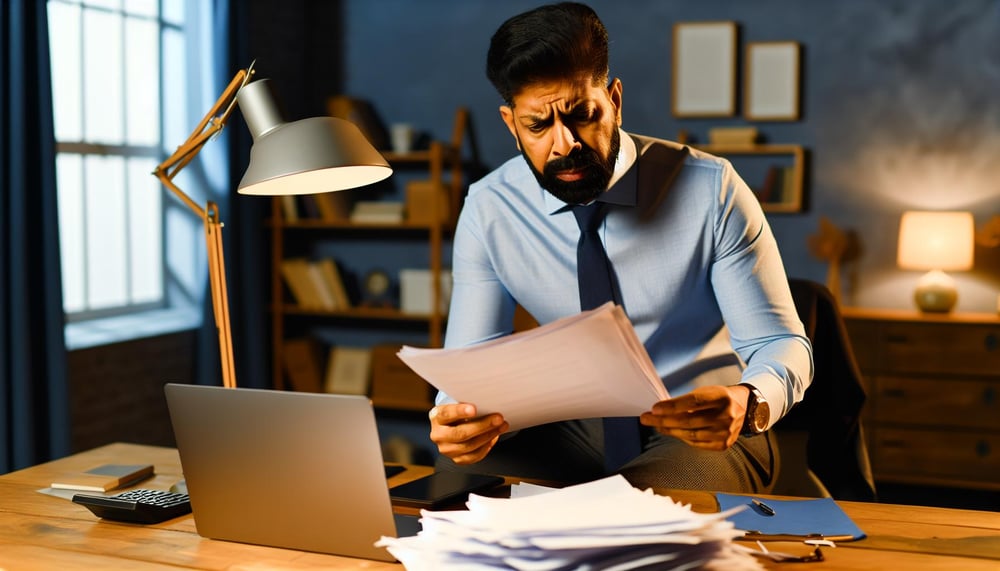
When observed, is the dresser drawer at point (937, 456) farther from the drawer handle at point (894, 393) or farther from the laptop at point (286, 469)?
the laptop at point (286, 469)

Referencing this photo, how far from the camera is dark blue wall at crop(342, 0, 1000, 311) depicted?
4051 millimetres

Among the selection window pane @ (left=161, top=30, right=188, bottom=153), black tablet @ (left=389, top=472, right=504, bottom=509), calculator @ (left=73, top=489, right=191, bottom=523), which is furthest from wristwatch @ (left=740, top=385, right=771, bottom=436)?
window pane @ (left=161, top=30, right=188, bottom=153)

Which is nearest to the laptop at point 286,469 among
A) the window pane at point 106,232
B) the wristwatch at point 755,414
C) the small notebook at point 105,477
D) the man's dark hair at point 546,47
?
the small notebook at point 105,477

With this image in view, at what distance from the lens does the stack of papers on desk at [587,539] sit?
0.99 meters

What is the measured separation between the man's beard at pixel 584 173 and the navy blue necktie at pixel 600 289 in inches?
1.9

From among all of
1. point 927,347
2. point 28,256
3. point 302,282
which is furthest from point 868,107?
point 28,256

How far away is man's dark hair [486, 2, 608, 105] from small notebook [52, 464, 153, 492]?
0.85 meters

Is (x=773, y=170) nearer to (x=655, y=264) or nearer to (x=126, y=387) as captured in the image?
(x=655, y=264)

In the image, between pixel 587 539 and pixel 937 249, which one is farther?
pixel 937 249

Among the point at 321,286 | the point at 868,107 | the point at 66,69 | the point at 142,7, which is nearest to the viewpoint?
the point at 66,69

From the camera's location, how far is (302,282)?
4488mm

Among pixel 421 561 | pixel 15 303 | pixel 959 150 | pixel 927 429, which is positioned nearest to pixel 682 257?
pixel 421 561

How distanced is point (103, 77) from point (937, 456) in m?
3.42

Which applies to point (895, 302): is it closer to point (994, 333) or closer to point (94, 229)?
point (994, 333)
